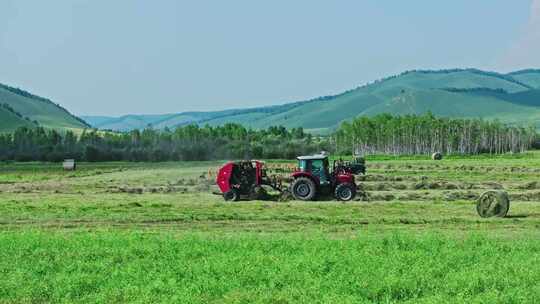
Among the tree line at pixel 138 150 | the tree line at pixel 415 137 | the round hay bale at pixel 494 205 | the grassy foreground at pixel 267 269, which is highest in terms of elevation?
the tree line at pixel 415 137

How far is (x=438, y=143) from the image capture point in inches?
6535

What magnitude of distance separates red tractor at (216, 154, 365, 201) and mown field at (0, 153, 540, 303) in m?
2.31

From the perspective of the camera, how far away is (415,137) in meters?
166

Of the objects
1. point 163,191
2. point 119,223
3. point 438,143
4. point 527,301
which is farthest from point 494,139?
point 527,301

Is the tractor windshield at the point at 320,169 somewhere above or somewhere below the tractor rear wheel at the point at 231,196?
above

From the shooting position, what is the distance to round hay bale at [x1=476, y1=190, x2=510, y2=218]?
3044 centimetres

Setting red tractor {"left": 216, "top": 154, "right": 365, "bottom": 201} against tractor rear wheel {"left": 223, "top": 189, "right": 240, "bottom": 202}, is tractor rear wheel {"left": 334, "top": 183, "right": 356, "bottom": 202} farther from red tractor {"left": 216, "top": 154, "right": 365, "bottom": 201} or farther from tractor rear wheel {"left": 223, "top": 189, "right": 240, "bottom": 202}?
tractor rear wheel {"left": 223, "top": 189, "right": 240, "bottom": 202}

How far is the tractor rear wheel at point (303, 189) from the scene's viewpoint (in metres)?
38.2

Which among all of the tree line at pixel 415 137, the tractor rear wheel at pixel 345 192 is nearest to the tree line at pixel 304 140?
the tree line at pixel 415 137

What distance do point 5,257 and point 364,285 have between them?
933 centimetres

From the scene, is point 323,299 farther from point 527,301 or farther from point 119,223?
point 119,223

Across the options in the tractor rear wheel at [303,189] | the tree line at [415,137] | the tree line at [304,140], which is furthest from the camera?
the tree line at [415,137]

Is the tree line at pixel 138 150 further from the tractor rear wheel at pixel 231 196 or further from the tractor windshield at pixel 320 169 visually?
the tractor windshield at pixel 320 169

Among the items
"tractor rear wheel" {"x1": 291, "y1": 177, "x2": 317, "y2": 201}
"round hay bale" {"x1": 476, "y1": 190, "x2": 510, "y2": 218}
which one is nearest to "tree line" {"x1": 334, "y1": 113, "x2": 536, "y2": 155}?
"tractor rear wheel" {"x1": 291, "y1": 177, "x2": 317, "y2": 201}
